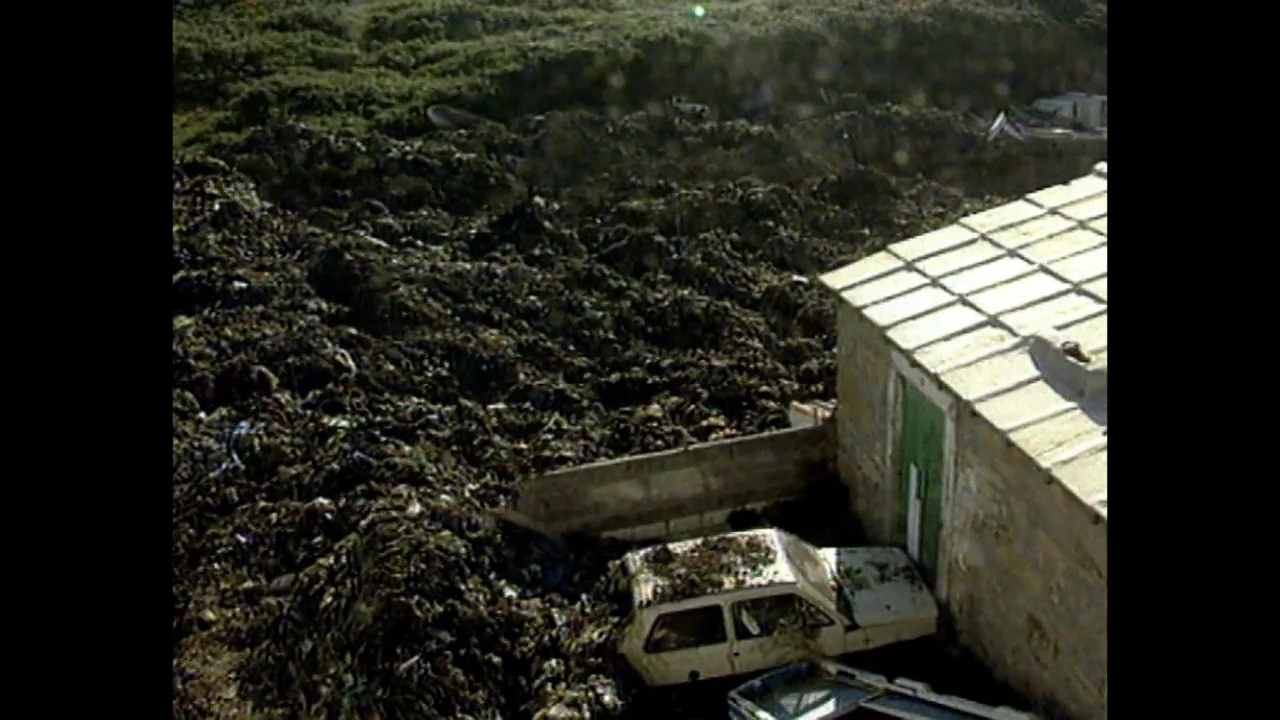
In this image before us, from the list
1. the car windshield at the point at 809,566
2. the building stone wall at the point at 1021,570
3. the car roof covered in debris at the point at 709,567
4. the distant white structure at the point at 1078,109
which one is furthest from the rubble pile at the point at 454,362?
the distant white structure at the point at 1078,109

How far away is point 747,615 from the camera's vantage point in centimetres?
931

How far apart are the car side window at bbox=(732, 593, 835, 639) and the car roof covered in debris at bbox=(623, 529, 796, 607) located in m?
0.13

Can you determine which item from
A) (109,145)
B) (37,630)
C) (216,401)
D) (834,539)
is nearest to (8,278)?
(109,145)

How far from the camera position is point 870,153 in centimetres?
2106

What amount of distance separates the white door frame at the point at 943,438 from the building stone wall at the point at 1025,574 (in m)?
0.04

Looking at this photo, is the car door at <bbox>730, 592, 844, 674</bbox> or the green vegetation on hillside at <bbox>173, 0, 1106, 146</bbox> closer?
the car door at <bbox>730, 592, 844, 674</bbox>

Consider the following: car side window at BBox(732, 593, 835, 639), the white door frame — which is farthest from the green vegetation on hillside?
car side window at BBox(732, 593, 835, 639)

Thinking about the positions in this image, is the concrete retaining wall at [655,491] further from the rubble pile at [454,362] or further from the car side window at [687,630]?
the car side window at [687,630]

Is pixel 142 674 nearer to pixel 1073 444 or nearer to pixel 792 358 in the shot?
pixel 1073 444

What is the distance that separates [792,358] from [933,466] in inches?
193

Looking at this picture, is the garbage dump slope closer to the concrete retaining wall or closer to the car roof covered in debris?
the concrete retaining wall

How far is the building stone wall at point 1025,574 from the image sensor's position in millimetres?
7938

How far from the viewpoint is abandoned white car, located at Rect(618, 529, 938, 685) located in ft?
30.5
